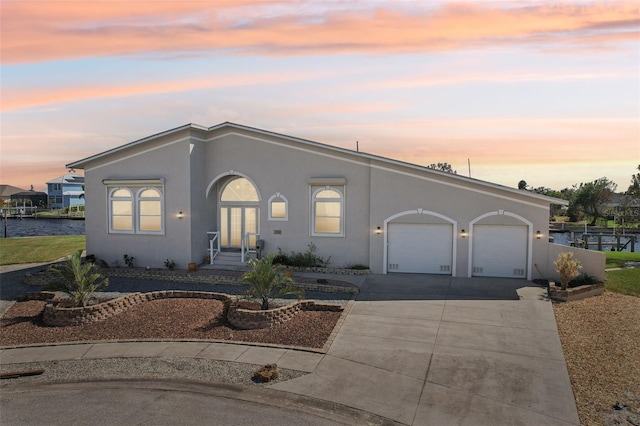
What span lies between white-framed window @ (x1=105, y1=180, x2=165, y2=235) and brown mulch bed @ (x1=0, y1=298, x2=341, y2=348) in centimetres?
688

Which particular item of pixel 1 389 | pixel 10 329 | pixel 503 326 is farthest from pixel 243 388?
pixel 10 329

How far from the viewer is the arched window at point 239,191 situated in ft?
69.0

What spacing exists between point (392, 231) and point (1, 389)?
13.8m

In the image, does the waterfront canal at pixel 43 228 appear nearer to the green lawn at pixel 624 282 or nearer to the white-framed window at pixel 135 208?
the white-framed window at pixel 135 208

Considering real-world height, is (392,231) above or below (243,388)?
above

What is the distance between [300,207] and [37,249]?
16.7 meters

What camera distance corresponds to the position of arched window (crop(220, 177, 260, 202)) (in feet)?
69.0

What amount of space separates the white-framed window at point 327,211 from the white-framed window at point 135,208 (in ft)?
21.8

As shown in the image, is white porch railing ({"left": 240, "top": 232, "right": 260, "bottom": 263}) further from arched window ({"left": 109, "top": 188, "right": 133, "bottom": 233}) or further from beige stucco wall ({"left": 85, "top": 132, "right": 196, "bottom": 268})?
arched window ({"left": 109, "top": 188, "right": 133, "bottom": 233})

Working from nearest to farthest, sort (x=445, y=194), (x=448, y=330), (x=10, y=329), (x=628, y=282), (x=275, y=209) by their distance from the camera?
1. (x=448, y=330)
2. (x=10, y=329)
3. (x=628, y=282)
4. (x=445, y=194)
5. (x=275, y=209)

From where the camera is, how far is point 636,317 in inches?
513

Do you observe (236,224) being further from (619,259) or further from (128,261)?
(619,259)

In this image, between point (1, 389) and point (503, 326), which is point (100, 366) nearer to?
point (1, 389)

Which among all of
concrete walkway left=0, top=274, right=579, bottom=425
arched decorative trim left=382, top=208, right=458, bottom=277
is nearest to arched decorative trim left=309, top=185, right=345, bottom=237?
arched decorative trim left=382, top=208, right=458, bottom=277
